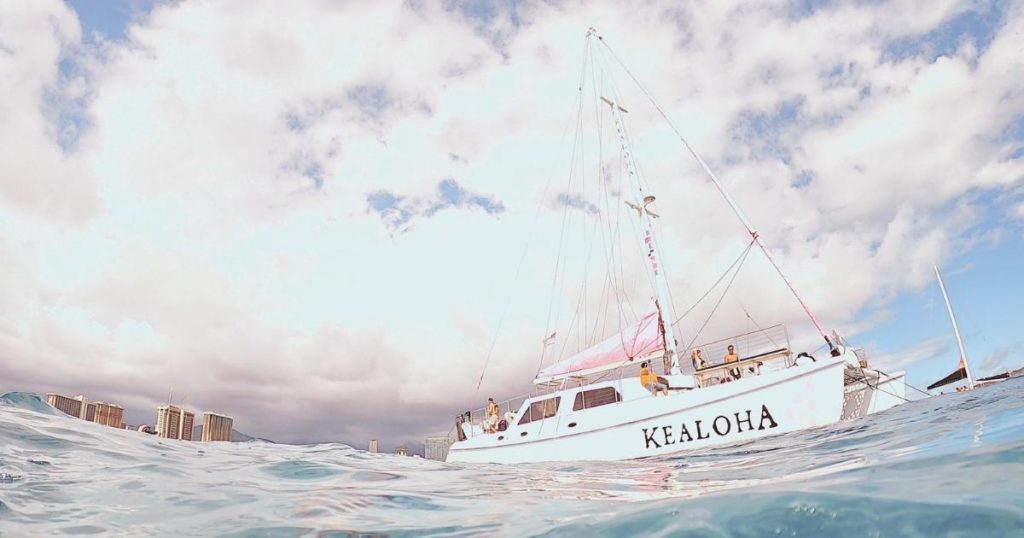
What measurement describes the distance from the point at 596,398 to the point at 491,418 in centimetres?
544

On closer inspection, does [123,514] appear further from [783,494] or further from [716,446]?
[716,446]

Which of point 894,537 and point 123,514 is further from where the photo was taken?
point 123,514

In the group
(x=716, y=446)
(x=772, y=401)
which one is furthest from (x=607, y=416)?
(x=772, y=401)

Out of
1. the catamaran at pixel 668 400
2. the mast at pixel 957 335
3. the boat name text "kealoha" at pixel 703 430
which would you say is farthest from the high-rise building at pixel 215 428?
the mast at pixel 957 335

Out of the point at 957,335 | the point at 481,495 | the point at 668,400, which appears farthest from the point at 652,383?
the point at 957,335

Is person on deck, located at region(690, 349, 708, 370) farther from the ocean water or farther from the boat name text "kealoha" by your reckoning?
the ocean water

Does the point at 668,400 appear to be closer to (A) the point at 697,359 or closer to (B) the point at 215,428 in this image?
(A) the point at 697,359

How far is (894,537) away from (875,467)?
2.13 meters

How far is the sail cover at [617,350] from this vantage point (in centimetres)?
2144

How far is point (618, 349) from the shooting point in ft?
71.8

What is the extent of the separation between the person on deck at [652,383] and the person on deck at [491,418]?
6.75m

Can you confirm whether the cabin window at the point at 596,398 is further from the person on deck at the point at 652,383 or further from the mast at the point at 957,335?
the mast at the point at 957,335

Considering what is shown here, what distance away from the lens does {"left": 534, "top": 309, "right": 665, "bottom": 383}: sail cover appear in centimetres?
2144

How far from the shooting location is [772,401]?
16.0 meters
